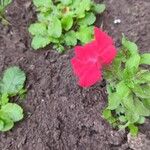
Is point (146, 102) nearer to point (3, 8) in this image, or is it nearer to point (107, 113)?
point (107, 113)

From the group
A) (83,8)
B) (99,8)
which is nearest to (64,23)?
(83,8)

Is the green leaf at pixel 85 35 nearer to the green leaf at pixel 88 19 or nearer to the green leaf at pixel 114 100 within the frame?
the green leaf at pixel 88 19

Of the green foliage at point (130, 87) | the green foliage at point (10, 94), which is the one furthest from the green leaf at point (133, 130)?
the green foliage at point (10, 94)

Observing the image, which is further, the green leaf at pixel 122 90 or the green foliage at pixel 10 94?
the green foliage at pixel 10 94

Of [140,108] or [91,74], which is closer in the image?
[91,74]

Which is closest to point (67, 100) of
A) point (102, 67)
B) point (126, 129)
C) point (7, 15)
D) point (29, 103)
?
point (29, 103)

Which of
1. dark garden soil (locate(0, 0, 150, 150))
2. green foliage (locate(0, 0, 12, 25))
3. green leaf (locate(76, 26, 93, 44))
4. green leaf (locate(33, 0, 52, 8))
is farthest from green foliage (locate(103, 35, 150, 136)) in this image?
green foliage (locate(0, 0, 12, 25))
